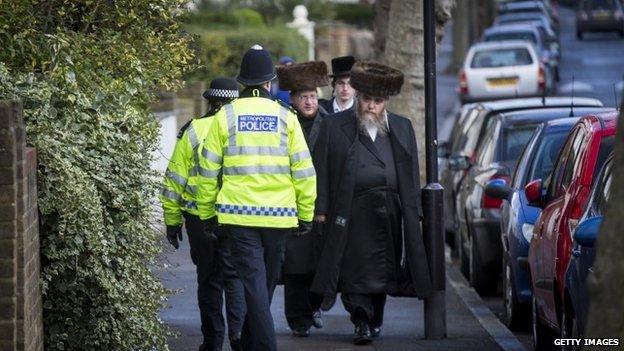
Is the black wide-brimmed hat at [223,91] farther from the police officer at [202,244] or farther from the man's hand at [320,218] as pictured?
the man's hand at [320,218]

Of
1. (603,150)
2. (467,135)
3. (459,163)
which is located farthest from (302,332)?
(467,135)

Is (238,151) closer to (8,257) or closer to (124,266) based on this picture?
(124,266)

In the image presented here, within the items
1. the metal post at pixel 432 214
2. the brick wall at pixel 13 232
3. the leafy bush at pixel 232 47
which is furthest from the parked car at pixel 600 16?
the brick wall at pixel 13 232

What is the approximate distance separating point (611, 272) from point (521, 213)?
6231mm

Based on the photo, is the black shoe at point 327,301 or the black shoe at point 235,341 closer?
the black shoe at point 235,341

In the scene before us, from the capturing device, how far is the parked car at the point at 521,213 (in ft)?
36.1

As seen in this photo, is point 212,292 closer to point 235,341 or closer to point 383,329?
point 235,341

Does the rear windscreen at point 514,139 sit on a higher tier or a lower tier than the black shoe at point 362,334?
higher

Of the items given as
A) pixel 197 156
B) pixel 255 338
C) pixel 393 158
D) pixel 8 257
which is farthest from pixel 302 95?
pixel 8 257

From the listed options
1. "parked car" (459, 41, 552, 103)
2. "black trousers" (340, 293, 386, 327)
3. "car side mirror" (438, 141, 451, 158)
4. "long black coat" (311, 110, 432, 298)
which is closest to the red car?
"long black coat" (311, 110, 432, 298)

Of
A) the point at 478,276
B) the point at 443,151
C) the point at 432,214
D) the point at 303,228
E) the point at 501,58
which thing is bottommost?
the point at 501,58

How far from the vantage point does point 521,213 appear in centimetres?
1112

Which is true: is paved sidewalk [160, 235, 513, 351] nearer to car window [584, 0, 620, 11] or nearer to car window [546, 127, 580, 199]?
car window [546, 127, 580, 199]

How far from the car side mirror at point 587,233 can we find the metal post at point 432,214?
279 cm
